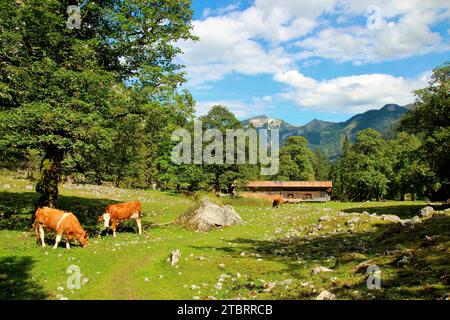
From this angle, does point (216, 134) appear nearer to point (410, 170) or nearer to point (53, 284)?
point (410, 170)

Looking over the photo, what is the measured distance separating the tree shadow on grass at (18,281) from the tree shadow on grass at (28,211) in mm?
8450

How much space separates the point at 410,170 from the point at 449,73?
13715mm

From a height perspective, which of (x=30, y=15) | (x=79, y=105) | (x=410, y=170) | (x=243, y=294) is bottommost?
(x=243, y=294)

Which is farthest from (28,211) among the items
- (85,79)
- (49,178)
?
(85,79)

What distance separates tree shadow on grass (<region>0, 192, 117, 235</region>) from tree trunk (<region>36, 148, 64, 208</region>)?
5.89ft

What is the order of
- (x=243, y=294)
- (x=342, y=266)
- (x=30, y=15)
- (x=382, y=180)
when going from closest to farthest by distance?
1. (x=243, y=294)
2. (x=342, y=266)
3. (x=30, y=15)
4. (x=382, y=180)

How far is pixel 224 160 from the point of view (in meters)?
77.5

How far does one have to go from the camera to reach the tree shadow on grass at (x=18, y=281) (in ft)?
43.8

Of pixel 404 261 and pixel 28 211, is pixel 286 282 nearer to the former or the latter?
pixel 404 261

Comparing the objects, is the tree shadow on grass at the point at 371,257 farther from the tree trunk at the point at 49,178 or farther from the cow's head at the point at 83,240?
the tree trunk at the point at 49,178

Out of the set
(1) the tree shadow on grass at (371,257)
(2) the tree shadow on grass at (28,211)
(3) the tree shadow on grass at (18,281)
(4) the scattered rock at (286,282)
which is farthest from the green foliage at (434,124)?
(3) the tree shadow on grass at (18,281)

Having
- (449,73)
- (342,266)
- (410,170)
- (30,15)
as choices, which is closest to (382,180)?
(410,170)

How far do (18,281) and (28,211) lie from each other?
17.7 meters

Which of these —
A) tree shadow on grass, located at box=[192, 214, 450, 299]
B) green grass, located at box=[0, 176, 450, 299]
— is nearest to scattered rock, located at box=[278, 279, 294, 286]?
green grass, located at box=[0, 176, 450, 299]
